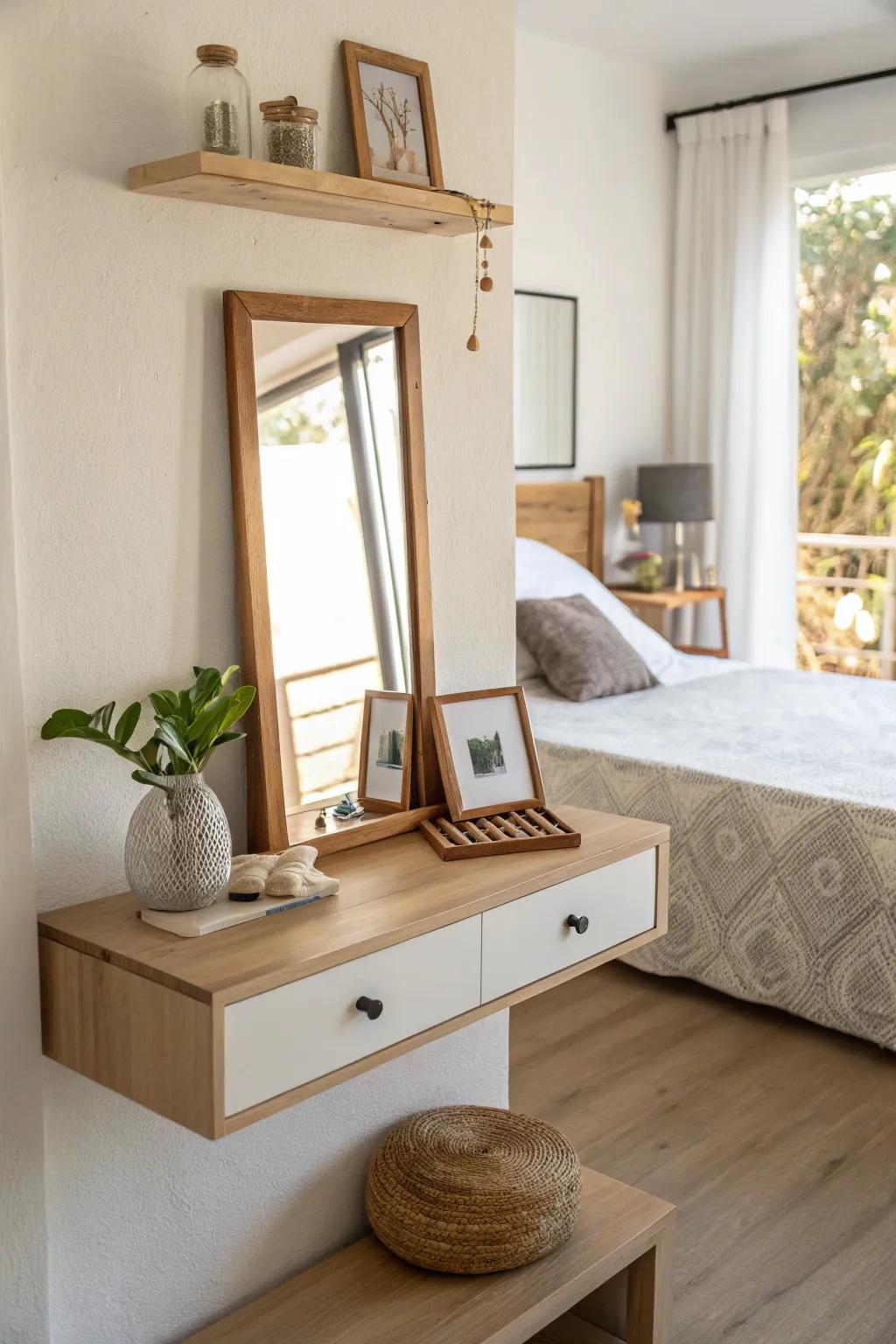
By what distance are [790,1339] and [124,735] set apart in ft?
4.55

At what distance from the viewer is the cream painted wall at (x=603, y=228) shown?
4.66 meters

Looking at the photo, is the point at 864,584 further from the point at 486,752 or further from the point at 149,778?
the point at 149,778

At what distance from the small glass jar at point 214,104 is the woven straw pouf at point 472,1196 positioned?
53.2 inches

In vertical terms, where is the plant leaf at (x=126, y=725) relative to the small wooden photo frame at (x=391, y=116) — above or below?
below

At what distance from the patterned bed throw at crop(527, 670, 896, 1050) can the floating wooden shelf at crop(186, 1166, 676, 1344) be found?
1159 mm

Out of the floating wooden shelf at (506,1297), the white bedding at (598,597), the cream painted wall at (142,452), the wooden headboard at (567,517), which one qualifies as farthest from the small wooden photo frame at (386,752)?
the wooden headboard at (567,517)

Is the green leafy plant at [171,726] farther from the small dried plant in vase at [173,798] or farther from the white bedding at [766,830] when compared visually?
the white bedding at [766,830]

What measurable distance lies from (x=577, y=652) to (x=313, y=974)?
2.61 metres

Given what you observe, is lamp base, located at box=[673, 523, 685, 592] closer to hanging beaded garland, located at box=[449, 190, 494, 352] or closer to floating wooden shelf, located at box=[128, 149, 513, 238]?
hanging beaded garland, located at box=[449, 190, 494, 352]

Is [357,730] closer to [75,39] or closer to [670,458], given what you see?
[75,39]

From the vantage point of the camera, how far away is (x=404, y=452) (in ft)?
6.00

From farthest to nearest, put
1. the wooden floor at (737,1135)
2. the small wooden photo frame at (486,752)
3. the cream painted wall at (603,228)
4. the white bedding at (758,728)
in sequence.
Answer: the cream painted wall at (603,228) < the white bedding at (758,728) < the wooden floor at (737,1135) < the small wooden photo frame at (486,752)

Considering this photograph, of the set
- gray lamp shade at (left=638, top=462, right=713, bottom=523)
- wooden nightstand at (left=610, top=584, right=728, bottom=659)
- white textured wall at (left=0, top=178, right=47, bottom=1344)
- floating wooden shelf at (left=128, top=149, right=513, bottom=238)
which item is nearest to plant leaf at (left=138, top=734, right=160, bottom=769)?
white textured wall at (left=0, top=178, right=47, bottom=1344)

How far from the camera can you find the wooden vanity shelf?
1310mm
